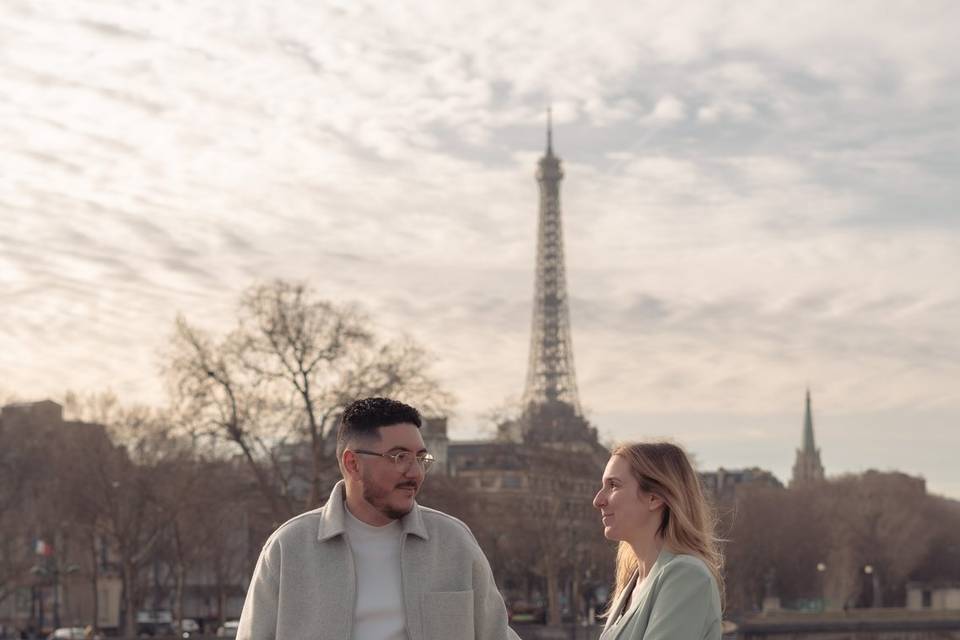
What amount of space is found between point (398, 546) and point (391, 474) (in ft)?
0.88

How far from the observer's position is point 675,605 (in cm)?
510

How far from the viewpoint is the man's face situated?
5.45 metres

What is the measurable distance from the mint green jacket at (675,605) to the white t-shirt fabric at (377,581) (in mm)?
717

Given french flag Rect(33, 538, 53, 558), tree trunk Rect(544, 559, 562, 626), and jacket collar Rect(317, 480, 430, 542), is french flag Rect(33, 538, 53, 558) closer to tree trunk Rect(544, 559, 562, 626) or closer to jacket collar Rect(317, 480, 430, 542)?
tree trunk Rect(544, 559, 562, 626)

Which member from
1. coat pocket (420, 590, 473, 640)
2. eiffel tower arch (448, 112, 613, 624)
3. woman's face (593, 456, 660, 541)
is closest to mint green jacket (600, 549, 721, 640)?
woman's face (593, 456, 660, 541)

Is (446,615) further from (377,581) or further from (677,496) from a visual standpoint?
(677,496)

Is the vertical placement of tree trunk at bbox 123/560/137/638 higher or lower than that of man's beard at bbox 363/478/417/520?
lower

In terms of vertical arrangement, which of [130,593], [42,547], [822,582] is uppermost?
[42,547]

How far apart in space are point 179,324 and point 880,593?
182ft

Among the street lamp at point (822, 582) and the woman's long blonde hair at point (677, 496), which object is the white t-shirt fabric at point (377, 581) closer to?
the woman's long blonde hair at point (677, 496)

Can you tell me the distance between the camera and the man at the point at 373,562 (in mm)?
5430

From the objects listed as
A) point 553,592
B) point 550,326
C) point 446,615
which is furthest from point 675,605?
point 550,326

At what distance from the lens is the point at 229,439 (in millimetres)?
41312

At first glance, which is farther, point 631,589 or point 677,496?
point 631,589
